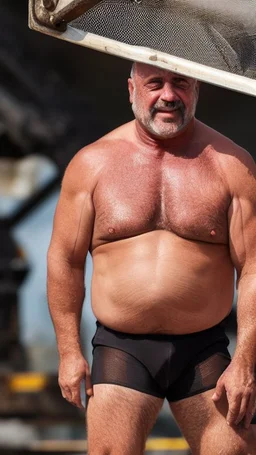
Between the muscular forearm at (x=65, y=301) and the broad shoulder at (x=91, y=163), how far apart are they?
1.08 ft

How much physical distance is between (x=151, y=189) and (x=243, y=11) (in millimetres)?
771

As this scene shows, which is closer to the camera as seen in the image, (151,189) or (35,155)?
(151,189)

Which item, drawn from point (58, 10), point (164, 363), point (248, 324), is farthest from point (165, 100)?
point (164, 363)

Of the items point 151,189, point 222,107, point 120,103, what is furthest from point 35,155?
point 151,189

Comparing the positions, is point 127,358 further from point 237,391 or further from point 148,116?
point 148,116

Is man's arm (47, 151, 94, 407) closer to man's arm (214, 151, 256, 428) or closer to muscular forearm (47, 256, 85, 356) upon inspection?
muscular forearm (47, 256, 85, 356)

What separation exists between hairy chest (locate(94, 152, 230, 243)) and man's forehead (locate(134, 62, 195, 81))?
333mm

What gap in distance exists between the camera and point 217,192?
4559 millimetres

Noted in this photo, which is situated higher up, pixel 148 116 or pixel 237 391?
pixel 148 116

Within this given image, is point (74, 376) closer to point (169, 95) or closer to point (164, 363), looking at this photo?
point (164, 363)

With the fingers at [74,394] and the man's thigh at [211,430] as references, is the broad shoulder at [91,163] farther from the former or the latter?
the man's thigh at [211,430]

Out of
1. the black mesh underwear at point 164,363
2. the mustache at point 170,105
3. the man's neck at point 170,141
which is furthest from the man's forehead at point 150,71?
the black mesh underwear at point 164,363

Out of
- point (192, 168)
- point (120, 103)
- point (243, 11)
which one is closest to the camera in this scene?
point (243, 11)

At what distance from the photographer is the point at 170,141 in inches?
183
